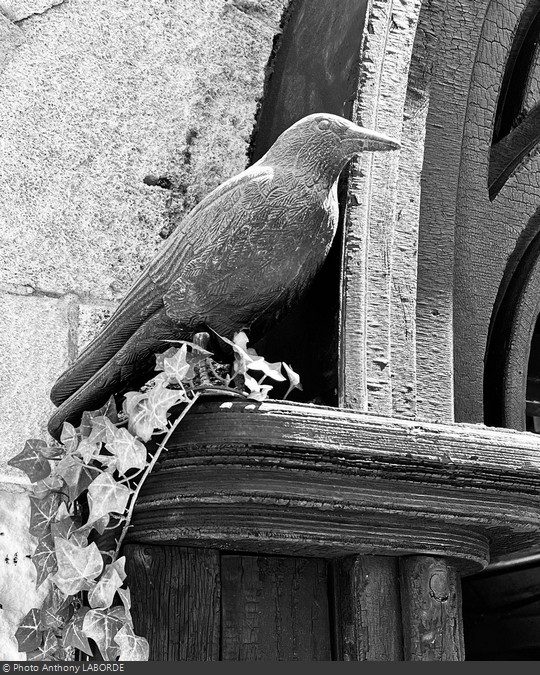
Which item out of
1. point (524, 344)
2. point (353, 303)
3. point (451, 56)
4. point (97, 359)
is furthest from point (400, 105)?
point (97, 359)

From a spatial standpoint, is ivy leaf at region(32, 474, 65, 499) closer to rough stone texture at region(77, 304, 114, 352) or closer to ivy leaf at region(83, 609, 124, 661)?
ivy leaf at region(83, 609, 124, 661)

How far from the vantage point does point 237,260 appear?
1.03 meters

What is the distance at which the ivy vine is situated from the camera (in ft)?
3.17

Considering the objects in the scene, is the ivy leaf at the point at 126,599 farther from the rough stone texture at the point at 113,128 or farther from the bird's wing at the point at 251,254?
the rough stone texture at the point at 113,128

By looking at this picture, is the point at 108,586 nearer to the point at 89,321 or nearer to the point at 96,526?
the point at 96,526

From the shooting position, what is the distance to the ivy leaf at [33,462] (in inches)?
40.7

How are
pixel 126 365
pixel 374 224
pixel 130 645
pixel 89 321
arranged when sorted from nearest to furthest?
pixel 130 645, pixel 126 365, pixel 374 224, pixel 89 321

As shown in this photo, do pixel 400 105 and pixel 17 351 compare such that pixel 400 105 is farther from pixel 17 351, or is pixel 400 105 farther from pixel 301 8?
pixel 17 351

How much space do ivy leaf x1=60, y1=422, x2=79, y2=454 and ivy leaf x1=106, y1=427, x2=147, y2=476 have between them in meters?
0.05

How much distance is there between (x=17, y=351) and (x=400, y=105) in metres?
0.59

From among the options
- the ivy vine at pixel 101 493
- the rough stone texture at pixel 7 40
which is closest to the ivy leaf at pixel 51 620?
the ivy vine at pixel 101 493

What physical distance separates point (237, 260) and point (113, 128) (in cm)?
44

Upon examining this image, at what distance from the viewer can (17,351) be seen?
125 centimetres

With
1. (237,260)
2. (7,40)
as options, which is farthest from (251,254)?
(7,40)
